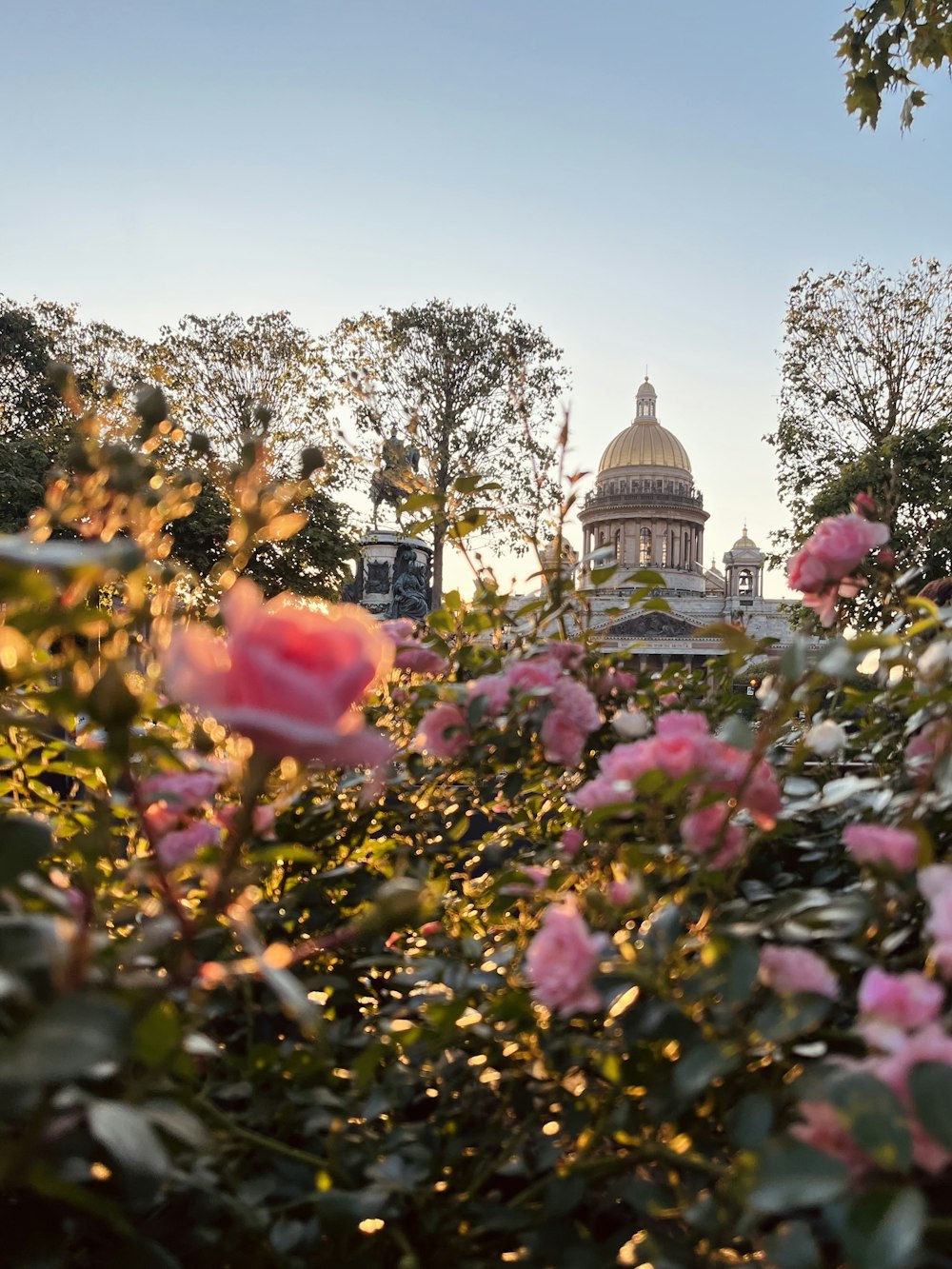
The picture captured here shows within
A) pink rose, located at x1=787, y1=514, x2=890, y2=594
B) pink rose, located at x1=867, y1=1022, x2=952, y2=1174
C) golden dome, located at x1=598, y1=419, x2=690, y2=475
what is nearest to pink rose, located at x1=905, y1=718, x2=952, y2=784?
pink rose, located at x1=787, y1=514, x2=890, y2=594

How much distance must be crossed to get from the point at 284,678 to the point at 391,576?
18.8 metres

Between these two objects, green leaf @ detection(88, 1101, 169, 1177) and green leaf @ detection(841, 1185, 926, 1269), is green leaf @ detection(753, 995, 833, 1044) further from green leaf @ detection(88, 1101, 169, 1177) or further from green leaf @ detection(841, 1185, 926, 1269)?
green leaf @ detection(88, 1101, 169, 1177)

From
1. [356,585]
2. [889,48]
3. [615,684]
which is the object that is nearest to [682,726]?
[615,684]

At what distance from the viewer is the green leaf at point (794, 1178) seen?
56 cm

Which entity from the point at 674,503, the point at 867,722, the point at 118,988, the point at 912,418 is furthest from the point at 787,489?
the point at 674,503

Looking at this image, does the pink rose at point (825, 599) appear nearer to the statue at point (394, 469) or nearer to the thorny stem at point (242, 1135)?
the statue at point (394, 469)

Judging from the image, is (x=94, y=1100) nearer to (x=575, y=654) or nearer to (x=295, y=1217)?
(x=295, y=1217)

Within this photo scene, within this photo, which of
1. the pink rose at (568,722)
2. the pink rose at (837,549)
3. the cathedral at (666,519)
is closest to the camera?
the pink rose at (568,722)

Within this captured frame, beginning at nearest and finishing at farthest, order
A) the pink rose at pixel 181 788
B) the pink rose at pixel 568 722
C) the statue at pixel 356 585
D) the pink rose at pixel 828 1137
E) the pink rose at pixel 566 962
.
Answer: the pink rose at pixel 828 1137 < the pink rose at pixel 566 962 < the pink rose at pixel 181 788 < the pink rose at pixel 568 722 < the statue at pixel 356 585

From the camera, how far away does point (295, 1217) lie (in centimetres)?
88

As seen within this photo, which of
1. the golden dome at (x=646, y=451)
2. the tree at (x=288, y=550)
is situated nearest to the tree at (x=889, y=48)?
the tree at (x=288, y=550)

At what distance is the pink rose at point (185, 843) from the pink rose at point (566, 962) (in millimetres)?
404

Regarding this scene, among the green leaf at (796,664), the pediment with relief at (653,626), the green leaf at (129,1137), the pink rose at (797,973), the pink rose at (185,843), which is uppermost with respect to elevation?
the pediment with relief at (653,626)

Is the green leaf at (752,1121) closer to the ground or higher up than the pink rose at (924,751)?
closer to the ground
